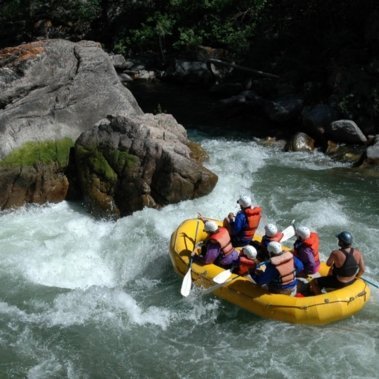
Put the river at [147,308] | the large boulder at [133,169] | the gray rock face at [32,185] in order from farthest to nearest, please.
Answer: the gray rock face at [32,185]
the large boulder at [133,169]
the river at [147,308]

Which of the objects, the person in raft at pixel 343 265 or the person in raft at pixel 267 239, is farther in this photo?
the person in raft at pixel 267 239

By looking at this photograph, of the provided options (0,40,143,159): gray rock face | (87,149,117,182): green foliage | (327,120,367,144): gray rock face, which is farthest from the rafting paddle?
(327,120,367,144): gray rock face

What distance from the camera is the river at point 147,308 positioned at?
6.75 meters

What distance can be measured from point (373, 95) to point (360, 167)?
275 cm

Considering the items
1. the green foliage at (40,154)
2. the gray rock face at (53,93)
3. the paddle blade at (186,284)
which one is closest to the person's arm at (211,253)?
the paddle blade at (186,284)

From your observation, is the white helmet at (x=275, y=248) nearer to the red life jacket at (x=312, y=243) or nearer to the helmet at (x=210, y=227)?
the red life jacket at (x=312, y=243)

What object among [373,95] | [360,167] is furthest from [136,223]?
[373,95]

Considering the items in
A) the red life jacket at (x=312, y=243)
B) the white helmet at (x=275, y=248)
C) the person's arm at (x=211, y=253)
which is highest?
the white helmet at (x=275, y=248)

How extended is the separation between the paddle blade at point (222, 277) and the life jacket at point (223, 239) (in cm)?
40

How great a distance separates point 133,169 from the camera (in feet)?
33.3

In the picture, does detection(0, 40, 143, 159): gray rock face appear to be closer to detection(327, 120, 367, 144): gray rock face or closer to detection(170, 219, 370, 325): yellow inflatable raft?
detection(170, 219, 370, 325): yellow inflatable raft

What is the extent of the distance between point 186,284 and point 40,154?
473 cm

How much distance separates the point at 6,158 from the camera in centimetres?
1049

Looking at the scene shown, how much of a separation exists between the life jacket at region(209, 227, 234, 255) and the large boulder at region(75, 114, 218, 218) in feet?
7.45
